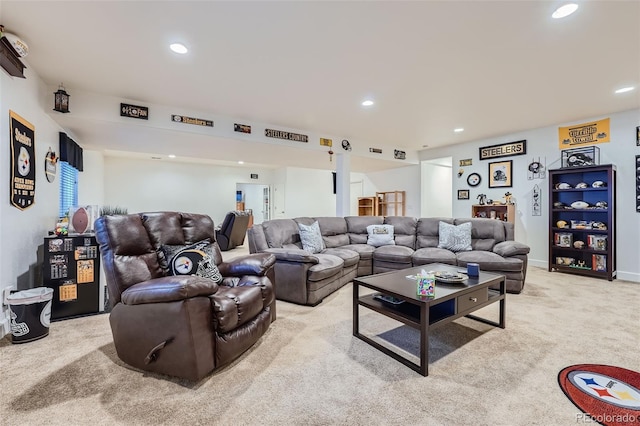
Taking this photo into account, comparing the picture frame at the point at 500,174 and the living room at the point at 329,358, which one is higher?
the picture frame at the point at 500,174

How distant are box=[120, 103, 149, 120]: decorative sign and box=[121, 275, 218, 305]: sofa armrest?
290cm

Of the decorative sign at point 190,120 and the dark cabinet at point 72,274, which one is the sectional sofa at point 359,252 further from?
the decorative sign at point 190,120

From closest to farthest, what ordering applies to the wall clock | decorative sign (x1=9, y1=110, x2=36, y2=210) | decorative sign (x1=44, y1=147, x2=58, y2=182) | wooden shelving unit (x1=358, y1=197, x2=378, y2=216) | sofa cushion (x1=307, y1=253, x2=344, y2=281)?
decorative sign (x1=9, y1=110, x2=36, y2=210), sofa cushion (x1=307, y1=253, x2=344, y2=281), decorative sign (x1=44, y1=147, x2=58, y2=182), the wall clock, wooden shelving unit (x1=358, y1=197, x2=378, y2=216)

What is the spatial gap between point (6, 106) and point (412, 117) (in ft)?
15.2

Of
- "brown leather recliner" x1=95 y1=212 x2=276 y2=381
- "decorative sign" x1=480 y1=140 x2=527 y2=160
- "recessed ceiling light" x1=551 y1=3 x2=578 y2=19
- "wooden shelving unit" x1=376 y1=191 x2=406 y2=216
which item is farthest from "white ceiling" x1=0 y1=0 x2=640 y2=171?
"wooden shelving unit" x1=376 y1=191 x2=406 y2=216

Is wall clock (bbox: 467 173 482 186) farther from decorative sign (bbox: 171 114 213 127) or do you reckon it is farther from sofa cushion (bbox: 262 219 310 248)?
decorative sign (bbox: 171 114 213 127)

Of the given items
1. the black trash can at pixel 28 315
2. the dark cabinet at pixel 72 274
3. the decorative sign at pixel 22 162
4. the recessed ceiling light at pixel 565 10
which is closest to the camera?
the recessed ceiling light at pixel 565 10

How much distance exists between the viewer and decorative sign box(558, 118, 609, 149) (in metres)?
4.40

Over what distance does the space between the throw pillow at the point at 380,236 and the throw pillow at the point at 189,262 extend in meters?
2.85

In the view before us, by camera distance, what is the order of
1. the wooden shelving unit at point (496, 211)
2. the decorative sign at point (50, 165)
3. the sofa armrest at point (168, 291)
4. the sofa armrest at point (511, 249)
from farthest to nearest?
the wooden shelving unit at point (496, 211) → the sofa armrest at point (511, 249) → the decorative sign at point (50, 165) → the sofa armrest at point (168, 291)

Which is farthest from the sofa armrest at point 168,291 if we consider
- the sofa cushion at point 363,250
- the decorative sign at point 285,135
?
the decorative sign at point 285,135

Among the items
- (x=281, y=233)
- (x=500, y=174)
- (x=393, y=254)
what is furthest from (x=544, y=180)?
(x=281, y=233)

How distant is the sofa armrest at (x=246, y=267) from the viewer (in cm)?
240

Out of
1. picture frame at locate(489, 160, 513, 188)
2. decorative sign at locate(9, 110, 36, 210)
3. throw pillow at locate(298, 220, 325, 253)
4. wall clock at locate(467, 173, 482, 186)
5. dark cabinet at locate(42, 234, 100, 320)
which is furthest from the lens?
wall clock at locate(467, 173, 482, 186)
